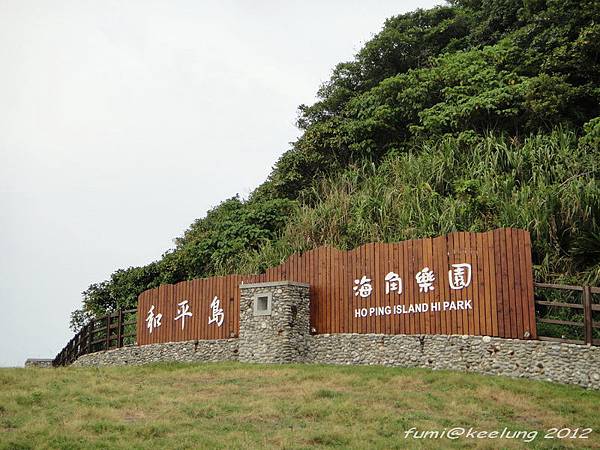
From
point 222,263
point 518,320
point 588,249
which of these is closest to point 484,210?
point 588,249

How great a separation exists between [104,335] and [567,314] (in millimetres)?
18337

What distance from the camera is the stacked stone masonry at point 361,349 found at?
47.3 feet

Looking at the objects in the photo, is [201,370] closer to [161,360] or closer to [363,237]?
[161,360]

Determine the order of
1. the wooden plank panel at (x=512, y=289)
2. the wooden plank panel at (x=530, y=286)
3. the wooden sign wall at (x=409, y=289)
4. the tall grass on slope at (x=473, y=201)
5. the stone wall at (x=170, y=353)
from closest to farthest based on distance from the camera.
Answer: the wooden plank panel at (x=530, y=286), the wooden plank panel at (x=512, y=289), the wooden sign wall at (x=409, y=289), the tall grass on slope at (x=473, y=201), the stone wall at (x=170, y=353)

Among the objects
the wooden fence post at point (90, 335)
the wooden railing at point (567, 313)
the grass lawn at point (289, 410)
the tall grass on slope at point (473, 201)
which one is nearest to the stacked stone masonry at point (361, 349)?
the wooden railing at point (567, 313)

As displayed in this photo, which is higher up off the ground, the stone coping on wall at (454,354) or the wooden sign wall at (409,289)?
the wooden sign wall at (409,289)

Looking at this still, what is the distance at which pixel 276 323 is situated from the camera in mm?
18859

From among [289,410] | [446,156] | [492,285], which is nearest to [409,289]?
[492,285]

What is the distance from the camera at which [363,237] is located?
70.0 ft

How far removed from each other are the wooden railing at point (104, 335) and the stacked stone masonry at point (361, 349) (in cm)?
257

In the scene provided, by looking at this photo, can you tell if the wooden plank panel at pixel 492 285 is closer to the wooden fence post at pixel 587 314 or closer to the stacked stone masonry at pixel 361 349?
the stacked stone masonry at pixel 361 349

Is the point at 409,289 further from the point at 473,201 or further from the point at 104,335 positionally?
the point at 104,335

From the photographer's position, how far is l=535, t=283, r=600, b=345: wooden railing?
567 inches

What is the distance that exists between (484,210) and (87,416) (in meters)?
11.8
